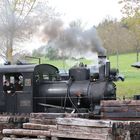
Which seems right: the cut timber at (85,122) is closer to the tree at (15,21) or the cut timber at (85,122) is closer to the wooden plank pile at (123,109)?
the wooden plank pile at (123,109)

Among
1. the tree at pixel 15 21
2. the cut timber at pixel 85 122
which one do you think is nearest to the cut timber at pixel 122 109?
the cut timber at pixel 85 122

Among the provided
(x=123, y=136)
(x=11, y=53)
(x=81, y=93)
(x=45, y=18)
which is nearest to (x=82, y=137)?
(x=123, y=136)

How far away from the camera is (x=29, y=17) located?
98.3 ft

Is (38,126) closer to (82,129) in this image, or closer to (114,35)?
(82,129)

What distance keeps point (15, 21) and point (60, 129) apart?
2025 cm

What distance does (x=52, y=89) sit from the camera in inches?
523

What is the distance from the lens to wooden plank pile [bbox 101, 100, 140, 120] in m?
10.4

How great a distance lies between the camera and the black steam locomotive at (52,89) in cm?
1259

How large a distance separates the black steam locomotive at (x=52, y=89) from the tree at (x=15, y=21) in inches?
561

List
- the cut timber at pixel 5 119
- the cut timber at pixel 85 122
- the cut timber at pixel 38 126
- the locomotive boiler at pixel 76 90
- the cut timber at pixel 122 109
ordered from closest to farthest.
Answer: the cut timber at pixel 85 122, the cut timber at pixel 38 126, the cut timber at pixel 122 109, the cut timber at pixel 5 119, the locomotive boiler at pixel 76 90

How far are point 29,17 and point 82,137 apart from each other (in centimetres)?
2134

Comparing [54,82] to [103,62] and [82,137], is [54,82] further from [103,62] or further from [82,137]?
[82,137]

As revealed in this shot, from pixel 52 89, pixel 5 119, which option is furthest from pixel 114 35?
pixel 5 119

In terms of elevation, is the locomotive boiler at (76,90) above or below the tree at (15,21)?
below
